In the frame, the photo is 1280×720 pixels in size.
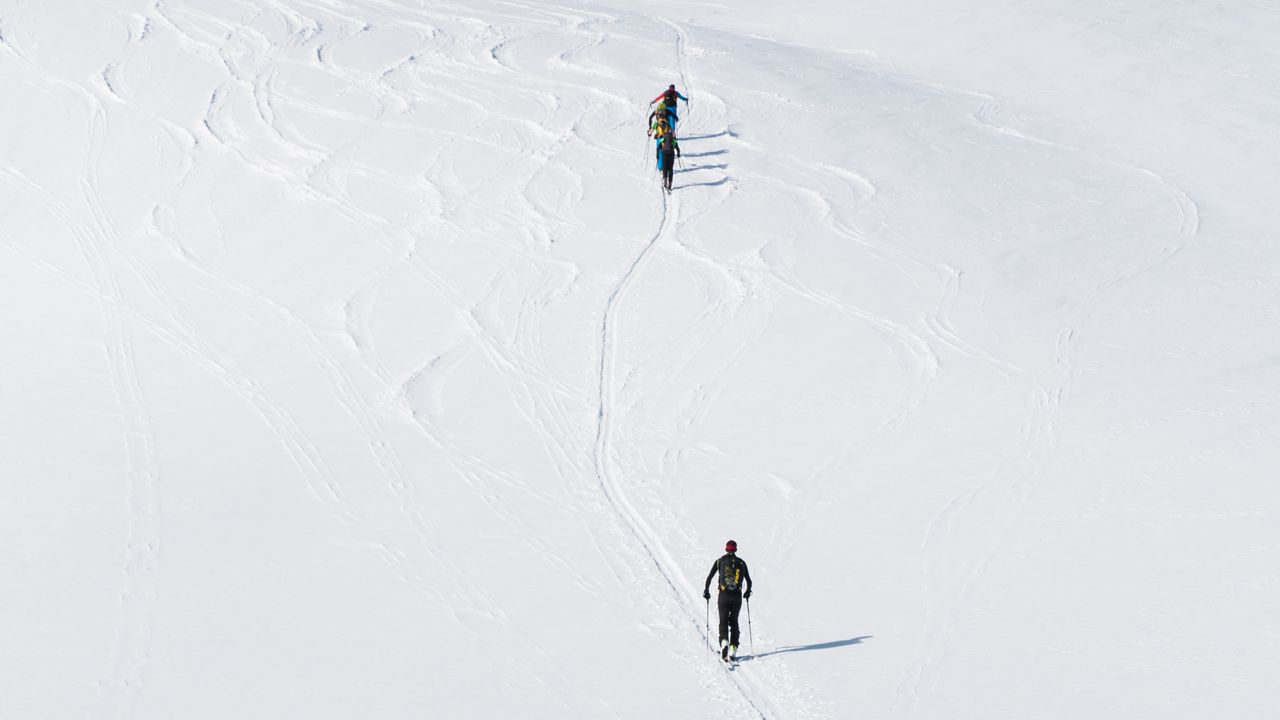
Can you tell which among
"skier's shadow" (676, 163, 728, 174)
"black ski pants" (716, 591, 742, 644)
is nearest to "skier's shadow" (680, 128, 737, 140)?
"skier's shadow" (676, 163, 728, 174)

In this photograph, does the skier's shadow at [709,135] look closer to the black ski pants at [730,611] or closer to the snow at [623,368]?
the snow at [623,368]

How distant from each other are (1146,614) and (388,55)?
65.4 feet

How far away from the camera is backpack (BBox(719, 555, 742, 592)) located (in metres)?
9.55

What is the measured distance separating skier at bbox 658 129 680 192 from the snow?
1.66ft

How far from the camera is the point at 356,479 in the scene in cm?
1266

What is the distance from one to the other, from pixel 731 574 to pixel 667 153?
11354 mm

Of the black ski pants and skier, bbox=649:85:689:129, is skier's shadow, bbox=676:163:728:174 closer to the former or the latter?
skier, bbox=649:85:689:129

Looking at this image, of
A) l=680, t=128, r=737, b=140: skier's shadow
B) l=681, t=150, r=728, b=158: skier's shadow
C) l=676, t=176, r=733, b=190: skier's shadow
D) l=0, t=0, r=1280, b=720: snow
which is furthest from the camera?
l=680, t=128, r=737, b=140: skier's shadow

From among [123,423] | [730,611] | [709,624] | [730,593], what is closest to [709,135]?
[123,423]

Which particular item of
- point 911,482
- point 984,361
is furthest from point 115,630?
point 984,361

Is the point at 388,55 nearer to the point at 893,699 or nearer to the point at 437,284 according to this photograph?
the point at 437,284

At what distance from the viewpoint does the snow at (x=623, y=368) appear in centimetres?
971

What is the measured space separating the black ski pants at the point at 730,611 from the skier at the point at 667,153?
11335 mm

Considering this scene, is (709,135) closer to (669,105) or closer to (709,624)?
(669,105)
